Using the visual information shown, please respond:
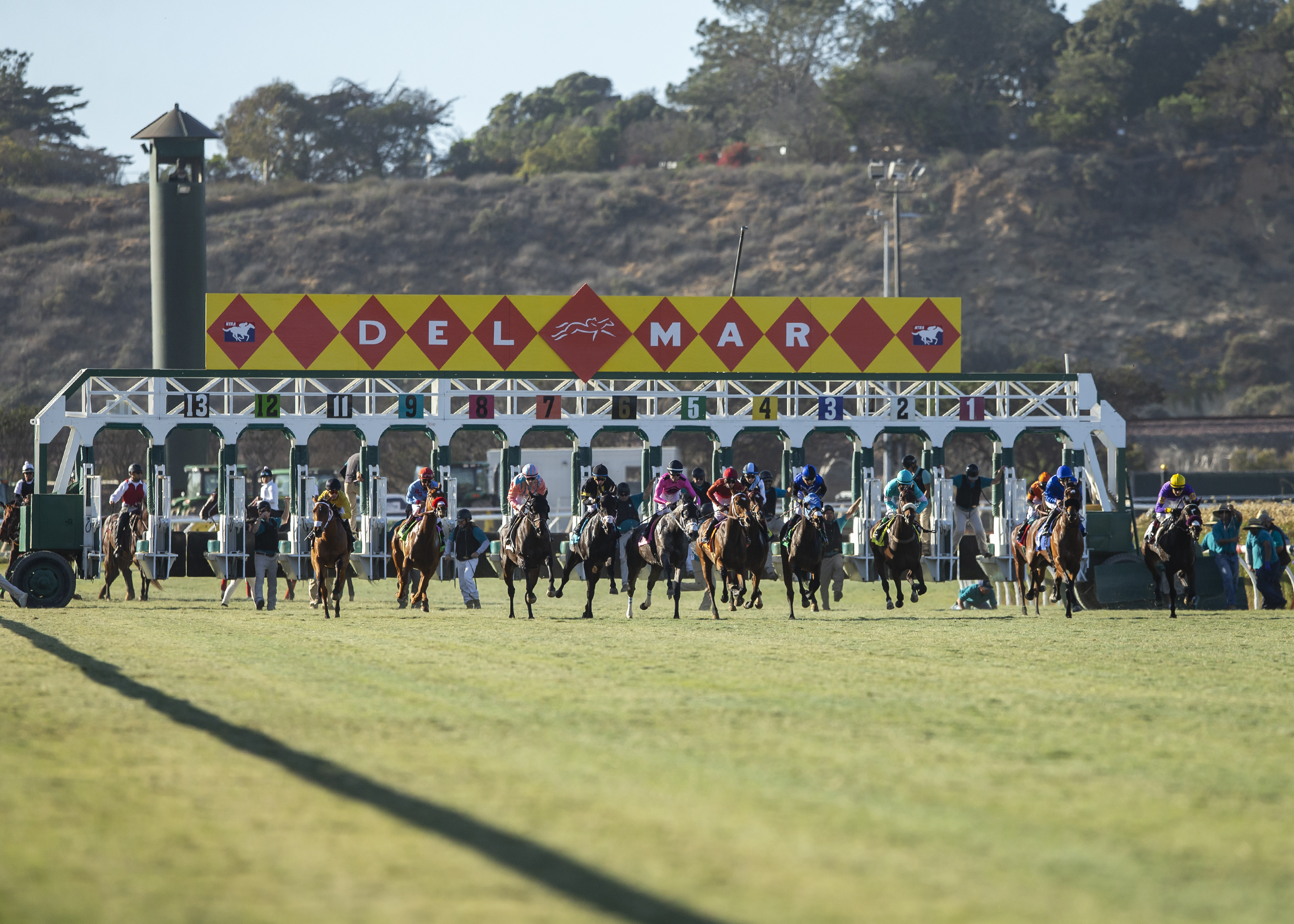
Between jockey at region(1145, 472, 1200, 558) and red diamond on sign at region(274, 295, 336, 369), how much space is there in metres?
12.4

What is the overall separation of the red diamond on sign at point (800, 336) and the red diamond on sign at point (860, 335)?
0.27 meters

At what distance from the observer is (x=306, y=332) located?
954 inches

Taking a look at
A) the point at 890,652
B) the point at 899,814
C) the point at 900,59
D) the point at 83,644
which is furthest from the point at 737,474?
the point at 900,59

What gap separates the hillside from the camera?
65000 mm

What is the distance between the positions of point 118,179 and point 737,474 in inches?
2765

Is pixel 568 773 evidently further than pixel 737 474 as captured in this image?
No

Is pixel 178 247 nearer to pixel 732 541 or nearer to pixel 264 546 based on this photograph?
pixel 264 546

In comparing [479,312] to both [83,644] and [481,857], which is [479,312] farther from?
[481,857]

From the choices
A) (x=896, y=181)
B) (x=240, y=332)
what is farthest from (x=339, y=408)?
(x=896, y=181)

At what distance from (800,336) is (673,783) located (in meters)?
19.1

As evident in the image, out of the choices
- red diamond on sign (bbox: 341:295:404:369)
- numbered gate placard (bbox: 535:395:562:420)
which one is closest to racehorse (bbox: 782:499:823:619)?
numbered gate placard (bbox: 535:395:562:420)

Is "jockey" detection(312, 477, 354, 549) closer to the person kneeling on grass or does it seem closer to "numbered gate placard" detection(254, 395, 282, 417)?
"numbered gate placard" detection(254, 395, 282, 417)

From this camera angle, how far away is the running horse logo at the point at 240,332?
78.8 feet

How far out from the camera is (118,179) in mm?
82562
